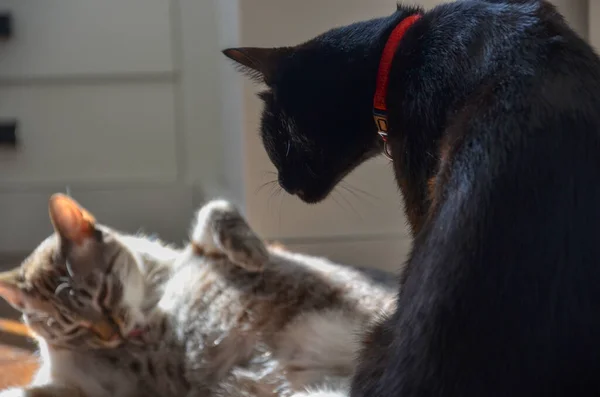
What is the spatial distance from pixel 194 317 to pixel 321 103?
1.82ft

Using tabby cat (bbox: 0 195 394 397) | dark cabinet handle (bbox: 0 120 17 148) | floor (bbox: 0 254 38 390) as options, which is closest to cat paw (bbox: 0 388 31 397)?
tabby cat (bbox: 0 195 394 397)

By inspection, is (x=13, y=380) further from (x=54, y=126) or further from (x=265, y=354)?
(x=54, y=126)

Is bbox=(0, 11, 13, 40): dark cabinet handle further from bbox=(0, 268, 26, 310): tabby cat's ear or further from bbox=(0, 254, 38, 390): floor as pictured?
bbox=(0, 268, 26, 310): tabby cat's ear

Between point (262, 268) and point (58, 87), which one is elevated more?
point (58, 87)

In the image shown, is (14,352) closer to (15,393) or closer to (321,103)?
(15,393)

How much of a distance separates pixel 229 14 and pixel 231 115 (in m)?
0.29

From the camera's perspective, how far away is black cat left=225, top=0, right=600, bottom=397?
635 mm

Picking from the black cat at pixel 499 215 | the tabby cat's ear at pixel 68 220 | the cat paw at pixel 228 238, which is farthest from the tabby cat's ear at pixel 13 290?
the black cat at pixel 499 215

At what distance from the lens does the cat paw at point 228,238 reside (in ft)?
4.27

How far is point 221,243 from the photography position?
1331mm

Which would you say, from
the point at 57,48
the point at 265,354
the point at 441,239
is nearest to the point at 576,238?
the point at 441,239

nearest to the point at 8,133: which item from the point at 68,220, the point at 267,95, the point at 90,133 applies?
the point at 90,133

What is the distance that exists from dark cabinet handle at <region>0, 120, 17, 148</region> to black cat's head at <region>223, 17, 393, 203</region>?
1.59 m

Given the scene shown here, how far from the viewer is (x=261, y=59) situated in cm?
108
